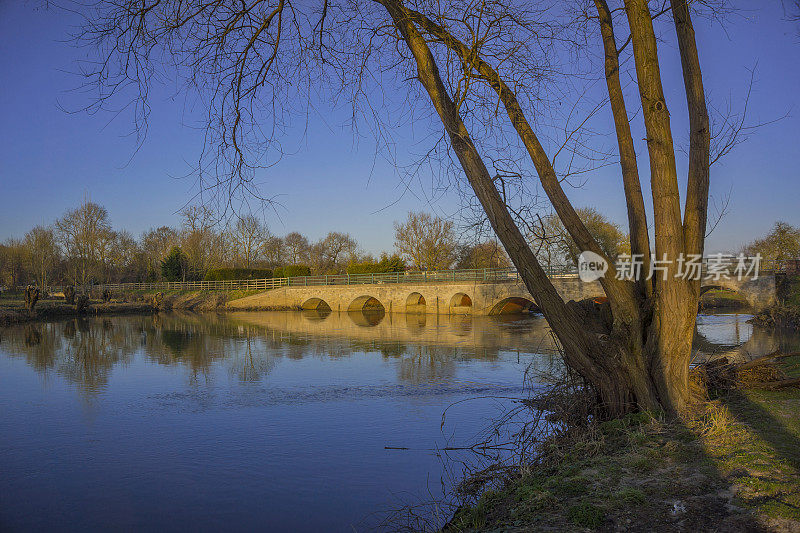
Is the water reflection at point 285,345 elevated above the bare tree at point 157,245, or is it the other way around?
the bare tree at point 157,245

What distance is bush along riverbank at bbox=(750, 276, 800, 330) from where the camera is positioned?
57.6ft

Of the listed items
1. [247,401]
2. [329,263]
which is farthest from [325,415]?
[329,263]

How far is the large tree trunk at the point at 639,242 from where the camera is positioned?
4.28 meters

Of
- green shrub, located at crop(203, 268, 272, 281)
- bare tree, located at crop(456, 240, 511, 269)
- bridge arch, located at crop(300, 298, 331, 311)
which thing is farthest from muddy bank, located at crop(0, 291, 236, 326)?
bare tree, located at crop(456, 240, 511, 269)

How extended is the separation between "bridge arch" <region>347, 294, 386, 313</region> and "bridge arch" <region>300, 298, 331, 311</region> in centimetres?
304

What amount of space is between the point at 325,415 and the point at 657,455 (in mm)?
4997

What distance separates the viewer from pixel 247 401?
344 inches

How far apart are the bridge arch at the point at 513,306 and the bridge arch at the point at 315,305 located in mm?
14060

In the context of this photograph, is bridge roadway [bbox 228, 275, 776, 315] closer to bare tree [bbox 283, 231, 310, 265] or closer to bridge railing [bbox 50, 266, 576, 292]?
bridge railing [bbox 50, 266, 576, 292]

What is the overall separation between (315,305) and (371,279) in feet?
21.5

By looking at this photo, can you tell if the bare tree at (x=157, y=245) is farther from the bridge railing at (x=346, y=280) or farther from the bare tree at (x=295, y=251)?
the bare tree at (x=295, y=251)

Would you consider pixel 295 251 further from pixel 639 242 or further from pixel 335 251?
pixel 639 242

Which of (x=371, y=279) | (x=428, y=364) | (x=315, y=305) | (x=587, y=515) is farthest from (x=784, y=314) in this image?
(x=315, y=305)

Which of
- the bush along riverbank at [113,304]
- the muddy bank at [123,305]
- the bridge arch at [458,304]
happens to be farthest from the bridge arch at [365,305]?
the muddy bank at [123,305]
